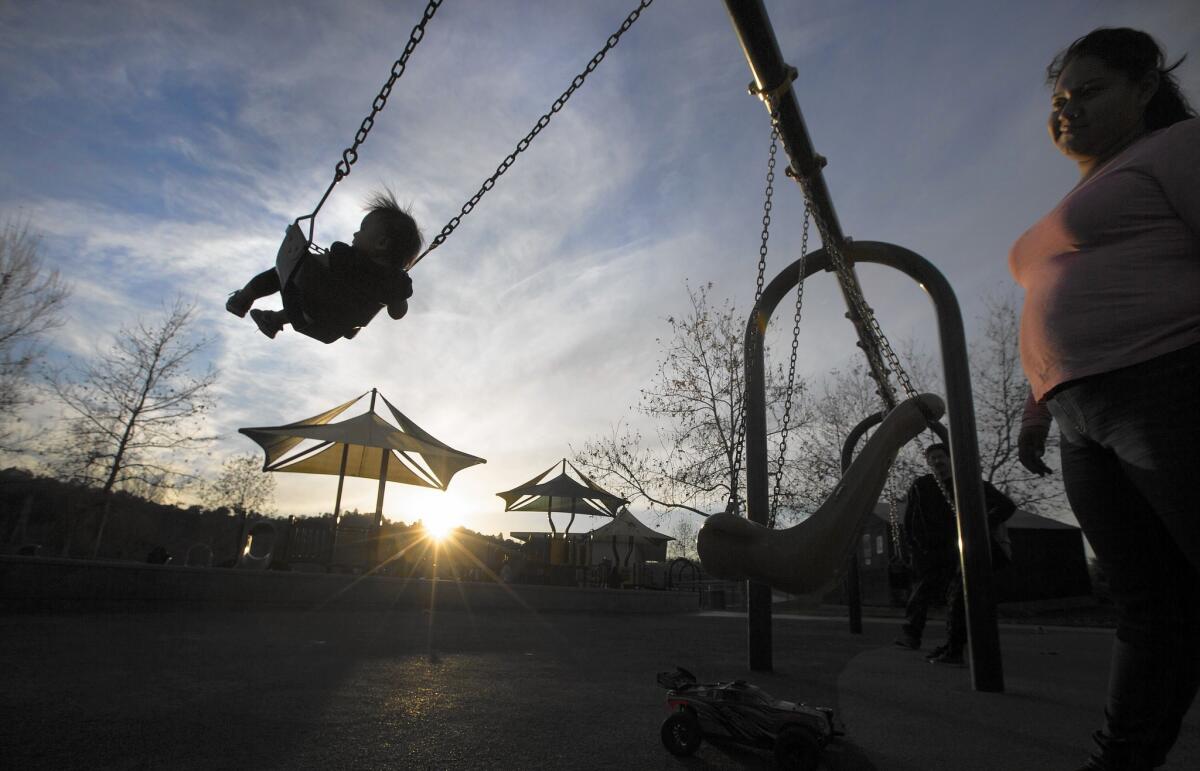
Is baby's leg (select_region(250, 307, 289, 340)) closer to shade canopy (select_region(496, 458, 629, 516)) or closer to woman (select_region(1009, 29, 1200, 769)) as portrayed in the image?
woman (select_region(1009, 29, 1200, 769))

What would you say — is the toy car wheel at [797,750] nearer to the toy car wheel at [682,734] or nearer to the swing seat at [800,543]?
the toy car wheel at [682,734]

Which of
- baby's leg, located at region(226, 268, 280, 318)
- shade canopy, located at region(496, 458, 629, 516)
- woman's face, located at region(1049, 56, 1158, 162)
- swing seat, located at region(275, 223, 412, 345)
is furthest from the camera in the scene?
shade canopy, located at region(496, 458, 629, 516)

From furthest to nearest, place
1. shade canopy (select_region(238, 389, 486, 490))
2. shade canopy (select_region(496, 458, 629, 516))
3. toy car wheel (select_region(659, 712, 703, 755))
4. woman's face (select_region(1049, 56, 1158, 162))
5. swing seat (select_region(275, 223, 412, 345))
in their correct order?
shade canopy (select_region(496, 458, 629, 516)) → shade canopy (select_region(238, 389, 486, 490)) → swing seat (select_region(275, 223, 412, 345)) → toy car wheel (select_region(659, 712, 703, 755)) → woman's face (select_region(1049, 56, 1158, 162))

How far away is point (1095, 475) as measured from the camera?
1.59 metres

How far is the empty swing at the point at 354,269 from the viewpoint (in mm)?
3035

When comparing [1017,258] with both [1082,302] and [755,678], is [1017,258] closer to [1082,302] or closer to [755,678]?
[1082,302]

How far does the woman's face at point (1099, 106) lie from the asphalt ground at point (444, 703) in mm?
2007

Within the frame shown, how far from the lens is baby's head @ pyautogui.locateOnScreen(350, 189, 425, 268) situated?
10.7ft

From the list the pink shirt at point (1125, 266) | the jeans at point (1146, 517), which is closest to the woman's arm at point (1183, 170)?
the pink shirt at point (1125, 266)

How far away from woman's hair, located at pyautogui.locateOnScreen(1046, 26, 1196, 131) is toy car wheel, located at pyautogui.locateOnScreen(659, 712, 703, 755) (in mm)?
2345

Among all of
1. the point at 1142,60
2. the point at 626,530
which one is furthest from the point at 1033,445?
the point at 626,530

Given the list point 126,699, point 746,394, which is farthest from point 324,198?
point 746,394

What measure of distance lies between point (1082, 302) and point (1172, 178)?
34 centimetres

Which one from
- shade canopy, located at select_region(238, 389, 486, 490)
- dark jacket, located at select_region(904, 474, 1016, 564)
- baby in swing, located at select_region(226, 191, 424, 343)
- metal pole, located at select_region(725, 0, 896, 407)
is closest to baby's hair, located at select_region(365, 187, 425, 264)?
baby in swing, located at select_region(226, 191, 424, 343)
